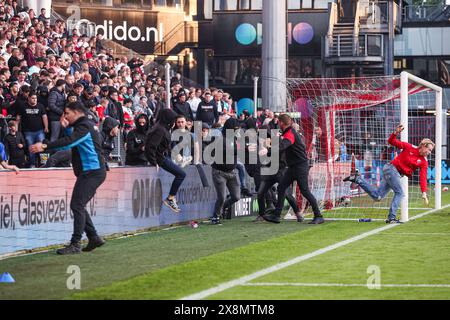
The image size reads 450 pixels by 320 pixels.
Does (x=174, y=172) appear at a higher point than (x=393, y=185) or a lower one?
higher

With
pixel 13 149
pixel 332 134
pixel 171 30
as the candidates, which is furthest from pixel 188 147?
pixel 171 30

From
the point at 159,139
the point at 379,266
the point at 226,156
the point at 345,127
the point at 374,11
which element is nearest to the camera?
the point at 379,266

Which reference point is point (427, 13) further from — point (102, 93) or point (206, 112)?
point (102, 93)

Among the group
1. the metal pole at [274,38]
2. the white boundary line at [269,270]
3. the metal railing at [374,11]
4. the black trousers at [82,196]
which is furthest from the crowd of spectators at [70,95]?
the metal railing at [374,11]

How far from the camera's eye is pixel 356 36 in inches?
1993

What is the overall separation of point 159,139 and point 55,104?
3.12 m

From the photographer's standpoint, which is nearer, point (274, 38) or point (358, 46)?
point (274, 38)

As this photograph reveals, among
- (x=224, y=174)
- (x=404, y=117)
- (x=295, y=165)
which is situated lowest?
(x=224, y=174)

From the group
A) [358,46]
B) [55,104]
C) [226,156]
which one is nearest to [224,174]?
[226,156]

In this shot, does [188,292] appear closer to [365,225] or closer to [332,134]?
[365,225]

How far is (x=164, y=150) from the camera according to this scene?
20.5 meters

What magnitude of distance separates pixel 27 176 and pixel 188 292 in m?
5.71

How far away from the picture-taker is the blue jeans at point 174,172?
20.3 metres

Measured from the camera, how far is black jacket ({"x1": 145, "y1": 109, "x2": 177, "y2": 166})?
798 inches
